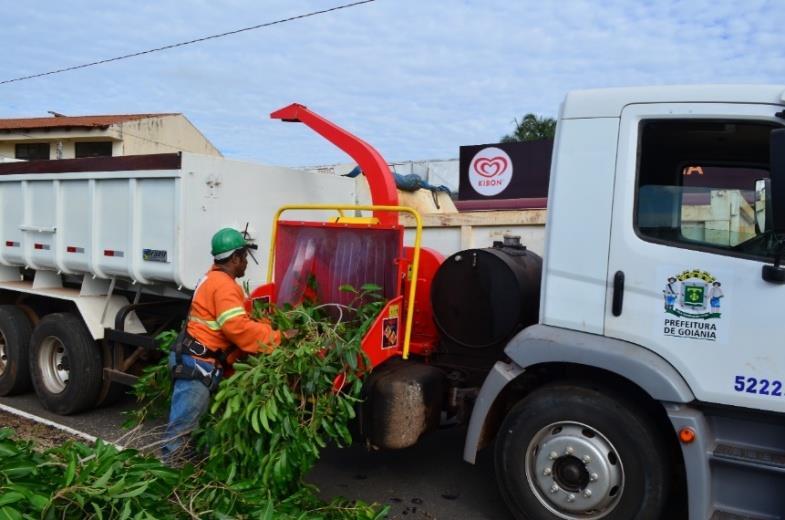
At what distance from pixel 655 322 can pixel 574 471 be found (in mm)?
847

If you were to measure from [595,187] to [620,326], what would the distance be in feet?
2.33

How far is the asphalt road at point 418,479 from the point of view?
4.03 m

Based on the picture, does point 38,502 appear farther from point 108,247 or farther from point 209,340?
point 108,247

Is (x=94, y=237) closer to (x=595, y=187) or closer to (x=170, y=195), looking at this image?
(x=170, y=195)

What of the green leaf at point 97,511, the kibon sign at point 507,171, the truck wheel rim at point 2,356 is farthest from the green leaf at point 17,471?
the kibon sign at point 507,171

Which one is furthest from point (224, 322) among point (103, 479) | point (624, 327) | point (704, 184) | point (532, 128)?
point (532, 128)

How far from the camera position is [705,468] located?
2.97 metres

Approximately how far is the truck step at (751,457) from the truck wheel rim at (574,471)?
46cm

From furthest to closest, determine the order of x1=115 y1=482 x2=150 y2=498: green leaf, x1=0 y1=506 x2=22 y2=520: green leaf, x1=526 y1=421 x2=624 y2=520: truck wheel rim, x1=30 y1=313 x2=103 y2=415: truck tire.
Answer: x1=30 y1=313 x2=103 y2=415: truck tire
x1=526 y1=421 x2=624 y2=520: truck wheel rim
x1=115 y1=482 x2=150 y2=498: green leaf
x1=0 y1=506 x2=22 y2=520: green leaf

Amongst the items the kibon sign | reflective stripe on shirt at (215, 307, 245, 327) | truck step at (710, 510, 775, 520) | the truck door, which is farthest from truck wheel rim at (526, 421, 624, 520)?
the kibon sign

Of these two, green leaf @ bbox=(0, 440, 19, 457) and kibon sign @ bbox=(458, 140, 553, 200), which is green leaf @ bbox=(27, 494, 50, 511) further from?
kibon sign @ bbox=(458, 140, 553, 200)

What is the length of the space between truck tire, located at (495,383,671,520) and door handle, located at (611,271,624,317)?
433 mm

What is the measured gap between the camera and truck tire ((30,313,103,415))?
558 centimetres

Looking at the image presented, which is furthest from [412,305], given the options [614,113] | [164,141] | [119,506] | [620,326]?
[164,141]
